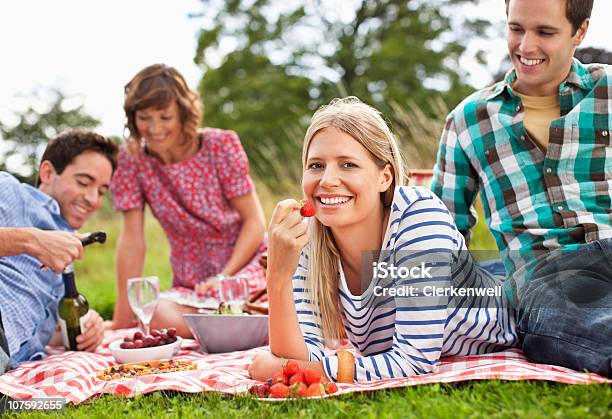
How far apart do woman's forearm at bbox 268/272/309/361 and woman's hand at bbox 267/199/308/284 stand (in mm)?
43

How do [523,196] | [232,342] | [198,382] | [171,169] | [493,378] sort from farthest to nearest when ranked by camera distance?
[171,169], [232,342], [523,196], [198,382], [493,378]

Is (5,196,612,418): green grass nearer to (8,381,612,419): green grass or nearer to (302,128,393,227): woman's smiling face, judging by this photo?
(8,381,612,419): green grass

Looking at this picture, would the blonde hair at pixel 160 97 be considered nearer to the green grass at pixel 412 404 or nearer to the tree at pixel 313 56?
the green grass at pixel 412 404

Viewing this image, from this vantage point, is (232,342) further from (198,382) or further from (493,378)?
(493,378)

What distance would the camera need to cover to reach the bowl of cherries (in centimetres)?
327

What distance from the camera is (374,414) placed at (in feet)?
6.82

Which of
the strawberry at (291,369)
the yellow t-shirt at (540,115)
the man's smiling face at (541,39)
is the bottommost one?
the strawberry at (291,369)

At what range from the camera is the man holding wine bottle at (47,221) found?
3.36m

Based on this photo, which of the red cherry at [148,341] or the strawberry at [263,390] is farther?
the red cherry at [148,341]

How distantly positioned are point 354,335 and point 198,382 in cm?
68

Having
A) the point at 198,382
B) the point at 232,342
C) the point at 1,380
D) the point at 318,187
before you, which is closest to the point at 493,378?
the point at 318,187

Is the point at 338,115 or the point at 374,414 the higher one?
the point at 338,115

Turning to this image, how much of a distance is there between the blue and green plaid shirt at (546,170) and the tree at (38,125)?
8.33 m

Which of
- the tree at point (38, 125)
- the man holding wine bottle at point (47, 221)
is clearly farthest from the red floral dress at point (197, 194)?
the tree at point (38, 125)
